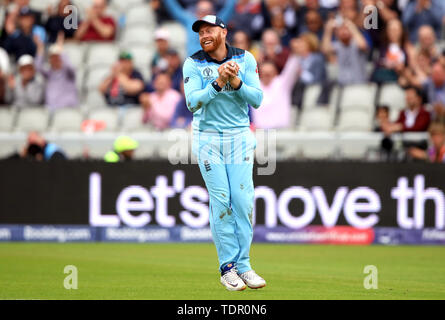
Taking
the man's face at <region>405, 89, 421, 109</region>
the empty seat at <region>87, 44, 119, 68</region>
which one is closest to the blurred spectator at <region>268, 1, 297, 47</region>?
the man's face at <region>405, 89, 421, 109</region>

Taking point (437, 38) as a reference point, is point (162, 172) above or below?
below

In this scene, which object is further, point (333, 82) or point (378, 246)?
point (333, 82)

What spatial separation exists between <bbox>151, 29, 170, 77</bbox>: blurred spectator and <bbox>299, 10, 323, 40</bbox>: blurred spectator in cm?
266

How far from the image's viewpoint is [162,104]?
16062 millimetres

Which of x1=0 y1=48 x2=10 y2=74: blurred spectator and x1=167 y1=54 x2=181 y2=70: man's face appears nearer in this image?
x1=167 y1=54 x2=181 y2=70: man's face

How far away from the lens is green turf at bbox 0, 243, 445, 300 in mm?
8453

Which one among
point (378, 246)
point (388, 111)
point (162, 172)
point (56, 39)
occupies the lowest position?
point (378, 246)

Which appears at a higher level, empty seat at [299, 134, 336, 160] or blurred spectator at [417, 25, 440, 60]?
blurred spectator at [417, 25, 440, 60]

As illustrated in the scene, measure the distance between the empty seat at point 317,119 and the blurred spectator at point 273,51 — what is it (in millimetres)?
1151

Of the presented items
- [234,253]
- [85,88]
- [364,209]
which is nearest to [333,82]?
[364,209]

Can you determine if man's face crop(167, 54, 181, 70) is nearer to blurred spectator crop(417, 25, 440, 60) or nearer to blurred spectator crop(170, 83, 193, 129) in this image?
blurred spectator crop(170, 83, 193, 129)
